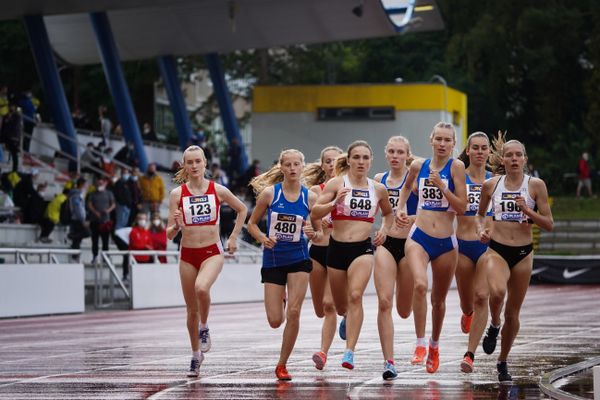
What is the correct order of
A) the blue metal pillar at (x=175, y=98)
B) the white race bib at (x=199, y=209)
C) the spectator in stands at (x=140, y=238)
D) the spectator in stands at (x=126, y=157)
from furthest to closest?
the blue metal pillar at (x=175, y=98), the spectator in stands at (x=126, y=157), the spectator in stands at (x=140, y=238), the white race bib at (x=199, y=209)

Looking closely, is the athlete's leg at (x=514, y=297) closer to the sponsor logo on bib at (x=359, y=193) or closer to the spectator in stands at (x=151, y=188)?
the sponsor logo on bib at (x=359, y=193)

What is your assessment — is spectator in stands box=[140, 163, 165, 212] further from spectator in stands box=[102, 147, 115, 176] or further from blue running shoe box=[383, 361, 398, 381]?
blue running shoe box=[383, 361, 398, 381]

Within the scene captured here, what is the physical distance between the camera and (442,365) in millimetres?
16328

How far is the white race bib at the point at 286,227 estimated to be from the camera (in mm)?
14836

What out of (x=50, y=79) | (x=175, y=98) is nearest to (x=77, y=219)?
(x=50, y=79)

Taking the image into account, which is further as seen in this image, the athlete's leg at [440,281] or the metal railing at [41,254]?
the metal railing at [41,254]

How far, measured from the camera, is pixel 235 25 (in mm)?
50906

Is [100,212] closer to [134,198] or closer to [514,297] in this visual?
[134,198]

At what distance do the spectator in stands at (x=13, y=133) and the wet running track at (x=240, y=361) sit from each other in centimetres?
810

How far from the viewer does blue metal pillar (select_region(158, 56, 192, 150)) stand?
53884 millimetres

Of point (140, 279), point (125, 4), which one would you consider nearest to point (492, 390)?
point (140, 279)

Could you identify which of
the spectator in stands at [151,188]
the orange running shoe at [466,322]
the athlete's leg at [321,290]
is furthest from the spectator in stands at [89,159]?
the orange running shoe at [466,322]

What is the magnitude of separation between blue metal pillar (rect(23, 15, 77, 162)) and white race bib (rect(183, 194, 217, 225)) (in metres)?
27.1

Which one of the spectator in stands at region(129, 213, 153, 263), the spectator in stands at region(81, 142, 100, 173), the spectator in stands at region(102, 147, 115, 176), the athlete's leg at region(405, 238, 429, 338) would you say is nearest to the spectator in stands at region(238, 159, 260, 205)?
the spectator in stands at region(81, 142, 100, 173)
